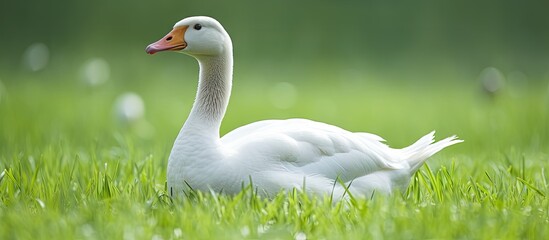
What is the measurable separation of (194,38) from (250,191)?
1.07 metres

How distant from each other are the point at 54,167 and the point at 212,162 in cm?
169

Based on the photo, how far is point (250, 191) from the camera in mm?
4254

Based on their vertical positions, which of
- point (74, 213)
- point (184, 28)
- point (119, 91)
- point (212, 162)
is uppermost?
point (184, 28)

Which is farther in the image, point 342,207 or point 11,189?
point 11,189

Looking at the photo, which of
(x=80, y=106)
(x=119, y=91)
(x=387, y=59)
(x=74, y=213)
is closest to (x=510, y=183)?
(x=74, y=213)

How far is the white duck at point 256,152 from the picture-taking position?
4367 millimetres

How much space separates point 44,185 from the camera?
4.66 metres

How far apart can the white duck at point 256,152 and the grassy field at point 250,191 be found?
0.14 meters

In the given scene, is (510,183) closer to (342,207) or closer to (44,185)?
(342,207)

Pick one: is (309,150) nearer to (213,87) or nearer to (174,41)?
(213,87)

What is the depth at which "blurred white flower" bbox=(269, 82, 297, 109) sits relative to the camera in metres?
13.3

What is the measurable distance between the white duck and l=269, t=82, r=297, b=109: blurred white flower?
25.7 ft

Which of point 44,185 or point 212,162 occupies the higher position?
point 212,162

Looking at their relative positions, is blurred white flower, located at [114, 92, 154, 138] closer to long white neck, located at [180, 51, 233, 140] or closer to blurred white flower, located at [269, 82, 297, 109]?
blurred white flower, located at [269, 82, 297, 109]
